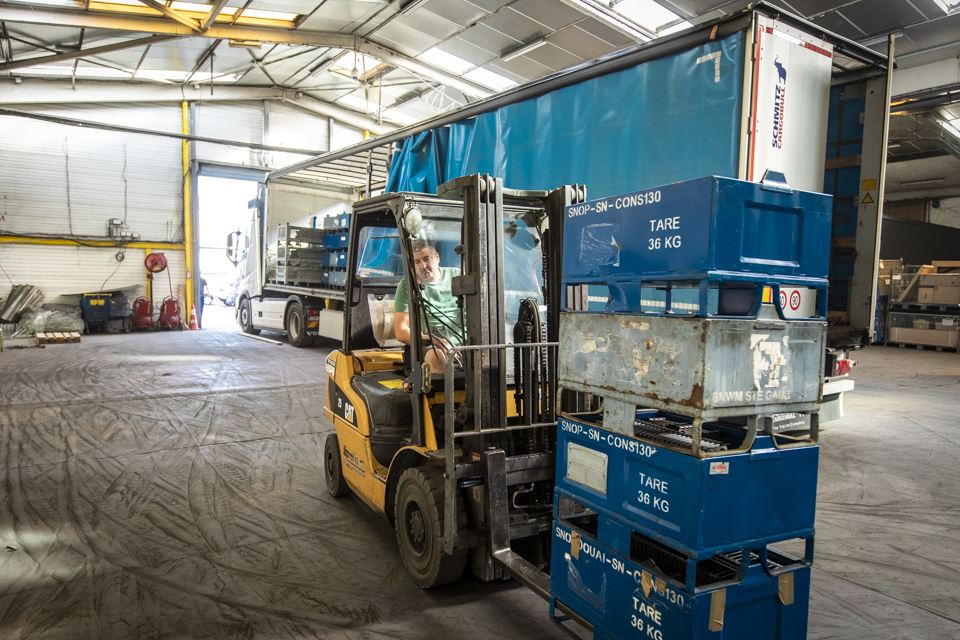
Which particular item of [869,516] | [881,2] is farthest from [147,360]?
[881,2]

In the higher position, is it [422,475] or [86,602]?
[422,475]

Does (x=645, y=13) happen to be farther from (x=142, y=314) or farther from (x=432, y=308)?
(x=142, y=314)

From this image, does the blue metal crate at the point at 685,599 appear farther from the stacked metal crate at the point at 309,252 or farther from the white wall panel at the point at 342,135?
the white wall panel at the point at 342,135

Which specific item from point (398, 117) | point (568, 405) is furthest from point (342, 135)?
point (568, 405)

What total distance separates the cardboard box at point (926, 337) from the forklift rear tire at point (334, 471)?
17159 millimetres

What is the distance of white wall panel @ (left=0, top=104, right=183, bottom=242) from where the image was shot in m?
15.9

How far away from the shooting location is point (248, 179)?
63.5ft

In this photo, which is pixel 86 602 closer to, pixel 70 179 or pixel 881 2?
pixel 881 2

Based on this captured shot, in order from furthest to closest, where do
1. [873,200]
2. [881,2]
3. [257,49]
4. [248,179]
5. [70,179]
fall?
1. [248,179]
2. [70,179]
3. [257,49]
4. [881,2]
5. [873,200]

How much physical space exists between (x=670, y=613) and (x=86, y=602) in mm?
3017

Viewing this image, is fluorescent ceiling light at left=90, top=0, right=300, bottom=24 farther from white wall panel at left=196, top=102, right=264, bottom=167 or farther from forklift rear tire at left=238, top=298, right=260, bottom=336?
forklift rear tire at left=238, top=298, right=260, bottom=336

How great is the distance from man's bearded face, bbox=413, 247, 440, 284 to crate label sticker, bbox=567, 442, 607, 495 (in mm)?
1439

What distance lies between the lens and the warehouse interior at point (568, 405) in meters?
2.17

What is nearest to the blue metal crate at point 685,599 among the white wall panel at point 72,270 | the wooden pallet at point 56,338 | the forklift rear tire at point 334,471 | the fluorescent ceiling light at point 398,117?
the forklift rear tire at point 334,471
